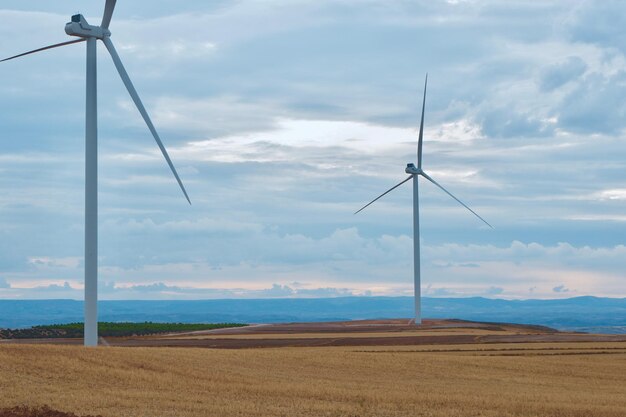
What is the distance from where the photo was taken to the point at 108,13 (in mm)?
67125

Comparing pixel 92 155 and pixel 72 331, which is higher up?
pixel 92 155

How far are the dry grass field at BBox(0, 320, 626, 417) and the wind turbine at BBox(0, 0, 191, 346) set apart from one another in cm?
489

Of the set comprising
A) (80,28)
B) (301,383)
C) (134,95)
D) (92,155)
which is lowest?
(301,383)

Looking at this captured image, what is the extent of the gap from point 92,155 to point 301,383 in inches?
869

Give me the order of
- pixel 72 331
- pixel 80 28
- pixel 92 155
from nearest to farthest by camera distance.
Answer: pixel 92 155
pixel 80 28
pixel 72 331

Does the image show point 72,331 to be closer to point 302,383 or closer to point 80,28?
point 80,28

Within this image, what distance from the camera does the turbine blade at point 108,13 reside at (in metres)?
66.6

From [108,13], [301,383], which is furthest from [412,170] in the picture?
[301,383]

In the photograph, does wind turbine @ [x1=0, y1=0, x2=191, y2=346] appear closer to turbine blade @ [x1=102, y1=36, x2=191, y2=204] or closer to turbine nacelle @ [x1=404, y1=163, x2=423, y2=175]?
turbine blade @ [x1=102, y1=36, x2=191, y2=204]

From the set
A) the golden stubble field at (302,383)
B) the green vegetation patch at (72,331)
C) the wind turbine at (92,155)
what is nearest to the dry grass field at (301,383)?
the golden stubble field at (302,383)

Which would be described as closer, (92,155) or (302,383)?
(302,383)

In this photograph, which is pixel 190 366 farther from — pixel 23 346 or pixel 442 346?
pixel 442 346

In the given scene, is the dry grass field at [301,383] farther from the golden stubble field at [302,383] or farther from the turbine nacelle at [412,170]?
the turbine nacelle at [412,170]

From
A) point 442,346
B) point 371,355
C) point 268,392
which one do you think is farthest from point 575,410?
point 442,346
